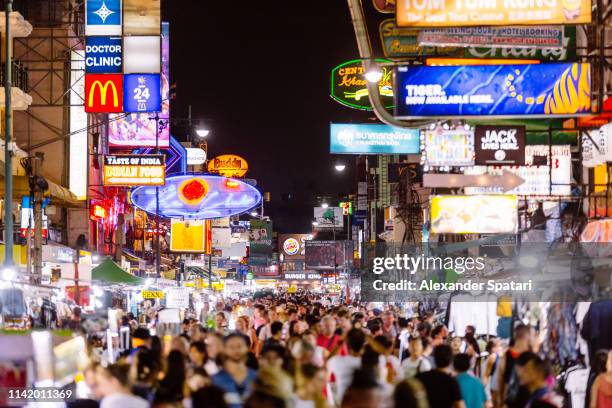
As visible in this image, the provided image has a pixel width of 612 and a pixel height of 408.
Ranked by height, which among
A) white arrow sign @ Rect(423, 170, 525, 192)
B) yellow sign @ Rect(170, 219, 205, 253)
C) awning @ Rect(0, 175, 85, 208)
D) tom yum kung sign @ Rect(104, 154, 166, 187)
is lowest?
yellow sign @ Rect(170, 219, 205, 253)

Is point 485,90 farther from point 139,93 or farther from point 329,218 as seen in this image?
point 329,218

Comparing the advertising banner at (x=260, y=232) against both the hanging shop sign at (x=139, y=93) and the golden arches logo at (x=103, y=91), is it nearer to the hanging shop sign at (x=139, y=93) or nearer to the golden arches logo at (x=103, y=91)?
the hanging shop sign at (x=139, y=93)

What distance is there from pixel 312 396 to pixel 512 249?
75.1ft

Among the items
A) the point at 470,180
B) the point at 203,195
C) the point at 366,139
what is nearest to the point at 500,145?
the point at 470,180

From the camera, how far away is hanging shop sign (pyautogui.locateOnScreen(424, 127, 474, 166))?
18.5 metres

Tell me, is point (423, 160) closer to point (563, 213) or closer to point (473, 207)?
point (473, 207)

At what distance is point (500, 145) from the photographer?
60.6ft

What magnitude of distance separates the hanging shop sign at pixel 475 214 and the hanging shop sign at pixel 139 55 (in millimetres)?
11274

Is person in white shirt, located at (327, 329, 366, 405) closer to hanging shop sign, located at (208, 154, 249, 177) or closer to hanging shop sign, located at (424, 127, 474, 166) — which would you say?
hanging shop sign, located at (424, 127, 474, 166)

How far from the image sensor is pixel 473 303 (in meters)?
21.6

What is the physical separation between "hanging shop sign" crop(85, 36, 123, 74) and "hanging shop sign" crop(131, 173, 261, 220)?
49.7 feet

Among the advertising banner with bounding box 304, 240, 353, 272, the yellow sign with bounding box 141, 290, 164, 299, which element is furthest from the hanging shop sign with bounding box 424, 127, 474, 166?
the advertising banner with bounding box 304, 240, 353, 272

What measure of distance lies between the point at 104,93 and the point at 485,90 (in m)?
14.9

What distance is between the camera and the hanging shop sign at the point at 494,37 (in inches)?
569
